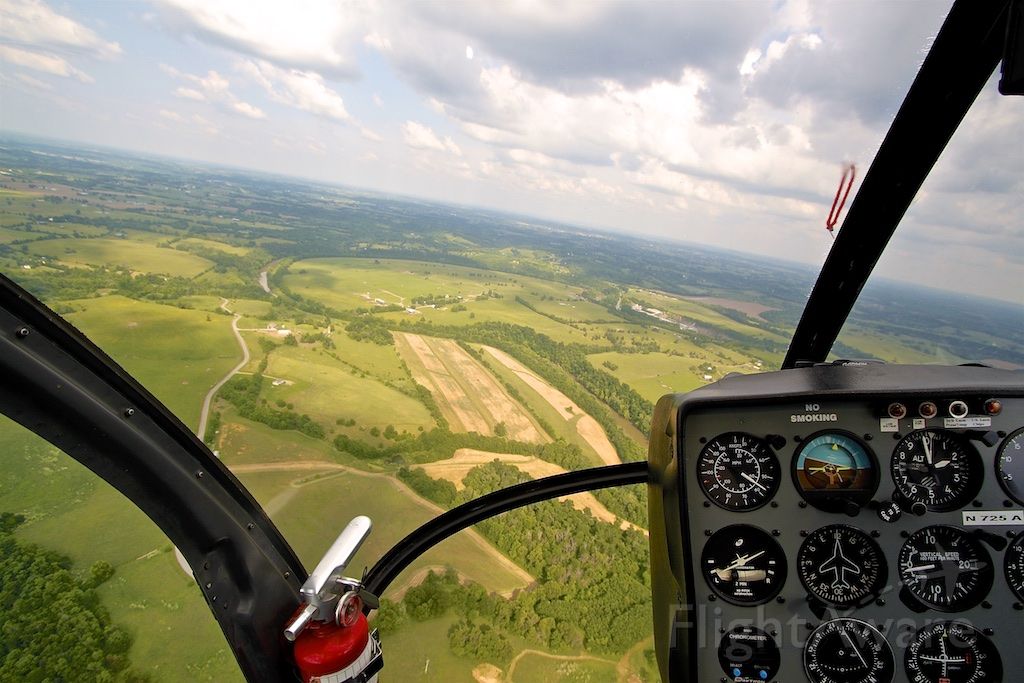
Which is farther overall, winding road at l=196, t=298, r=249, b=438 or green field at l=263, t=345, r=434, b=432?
green field at l=263, t=345, r=434, b=432

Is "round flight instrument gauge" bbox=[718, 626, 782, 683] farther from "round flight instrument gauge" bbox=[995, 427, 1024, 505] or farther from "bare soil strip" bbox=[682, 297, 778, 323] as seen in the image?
"bare soil strip" bbox=[682, 297, 778, 323]

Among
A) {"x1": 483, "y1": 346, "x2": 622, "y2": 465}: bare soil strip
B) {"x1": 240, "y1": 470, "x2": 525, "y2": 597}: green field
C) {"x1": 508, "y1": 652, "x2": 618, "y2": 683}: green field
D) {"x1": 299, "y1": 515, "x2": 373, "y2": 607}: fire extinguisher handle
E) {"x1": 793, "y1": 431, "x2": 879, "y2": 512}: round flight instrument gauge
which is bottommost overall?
{"x1": 508, "y1": 652, "x2": 618, "y2": 683}: green field

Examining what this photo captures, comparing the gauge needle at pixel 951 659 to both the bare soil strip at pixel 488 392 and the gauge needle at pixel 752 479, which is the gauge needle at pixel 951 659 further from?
the bare soil strip at pixel 488 392

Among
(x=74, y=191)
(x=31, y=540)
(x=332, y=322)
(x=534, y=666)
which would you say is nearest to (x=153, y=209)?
(x=74, y=191)

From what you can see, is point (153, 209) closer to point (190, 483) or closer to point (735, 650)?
point (190, 483)

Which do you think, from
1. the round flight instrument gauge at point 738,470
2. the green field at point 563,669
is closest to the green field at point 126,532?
the green field at point 563,669

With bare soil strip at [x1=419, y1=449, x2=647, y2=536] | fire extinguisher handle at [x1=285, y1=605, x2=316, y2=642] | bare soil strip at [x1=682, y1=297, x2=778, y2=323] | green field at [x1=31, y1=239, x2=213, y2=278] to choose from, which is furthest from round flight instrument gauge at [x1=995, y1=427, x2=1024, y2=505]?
green field at [x1=31, y1=239, x2=213, y2=278]

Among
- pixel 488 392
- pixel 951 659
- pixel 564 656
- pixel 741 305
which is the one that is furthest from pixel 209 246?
pixel 951 659

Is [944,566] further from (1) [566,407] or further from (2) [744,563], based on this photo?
(1) [566,407]
